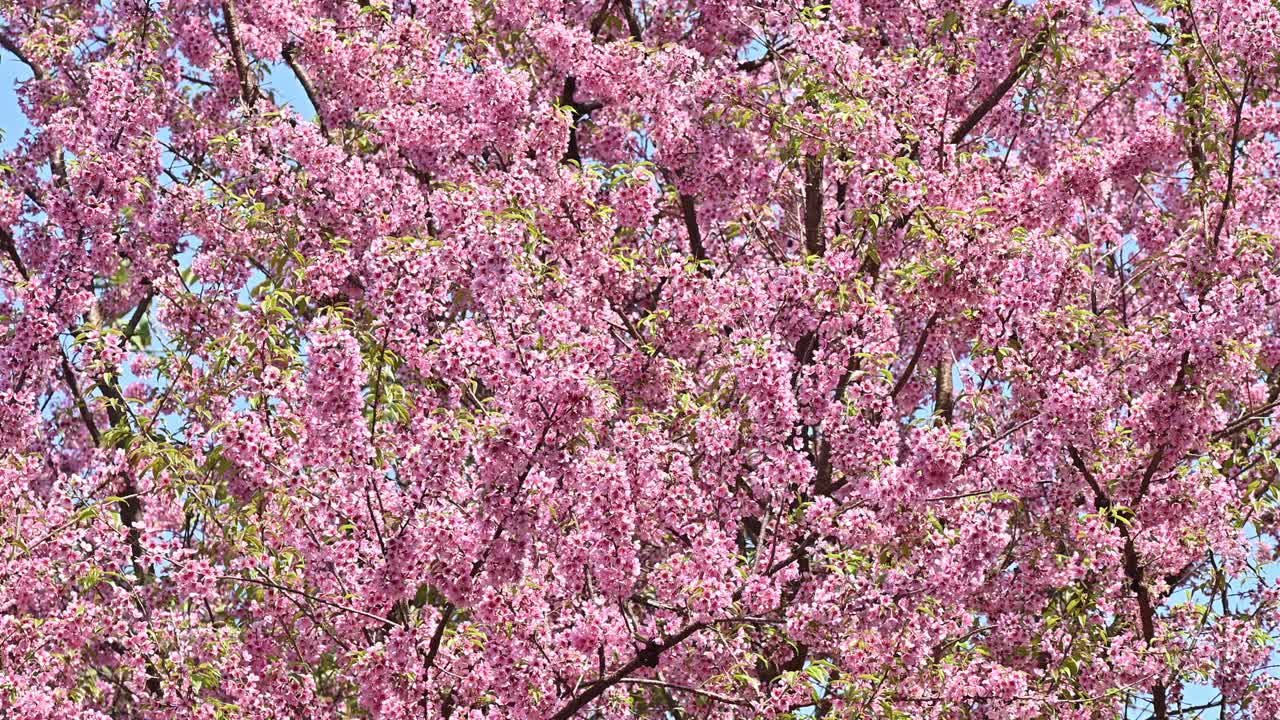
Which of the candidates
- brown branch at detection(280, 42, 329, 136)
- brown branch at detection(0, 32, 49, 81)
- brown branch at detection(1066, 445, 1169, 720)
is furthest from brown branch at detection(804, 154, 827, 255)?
brown branch at detection(0, 32, 49, 81)

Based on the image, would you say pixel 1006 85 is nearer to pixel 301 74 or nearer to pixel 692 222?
pixel 692 222

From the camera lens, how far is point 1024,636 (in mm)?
11812

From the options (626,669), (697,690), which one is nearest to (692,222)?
(626,669)

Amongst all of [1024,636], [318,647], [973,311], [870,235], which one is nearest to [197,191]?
[318,647]

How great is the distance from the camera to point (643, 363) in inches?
462

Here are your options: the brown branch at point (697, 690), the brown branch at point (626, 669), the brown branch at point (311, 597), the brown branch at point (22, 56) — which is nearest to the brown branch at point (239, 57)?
the brown branch at point (22, 56)

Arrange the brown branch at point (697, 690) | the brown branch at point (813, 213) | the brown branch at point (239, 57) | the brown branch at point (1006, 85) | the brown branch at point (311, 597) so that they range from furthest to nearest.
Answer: the brown branch at point (239, 57)
the brown branch at point (1006, 85)
the brown branch at point (813, 213)
the brown branch at point (697, 690)
the brown branch at point (311, 597)

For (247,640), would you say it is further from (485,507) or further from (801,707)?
(801,707)

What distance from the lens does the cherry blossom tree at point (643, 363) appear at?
31.7ft

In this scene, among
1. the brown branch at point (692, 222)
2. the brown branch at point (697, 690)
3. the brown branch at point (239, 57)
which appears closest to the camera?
the brown branch at point (697, 690)

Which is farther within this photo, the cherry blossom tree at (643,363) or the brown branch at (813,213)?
the brown branch at (813,213)

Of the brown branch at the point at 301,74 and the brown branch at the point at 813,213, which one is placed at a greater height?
the brown branch at the point at 301,74

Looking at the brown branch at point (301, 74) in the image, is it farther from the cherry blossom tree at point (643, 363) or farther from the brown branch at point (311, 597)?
the brown branch at point (311, 597)

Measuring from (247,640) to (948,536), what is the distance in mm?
5233
